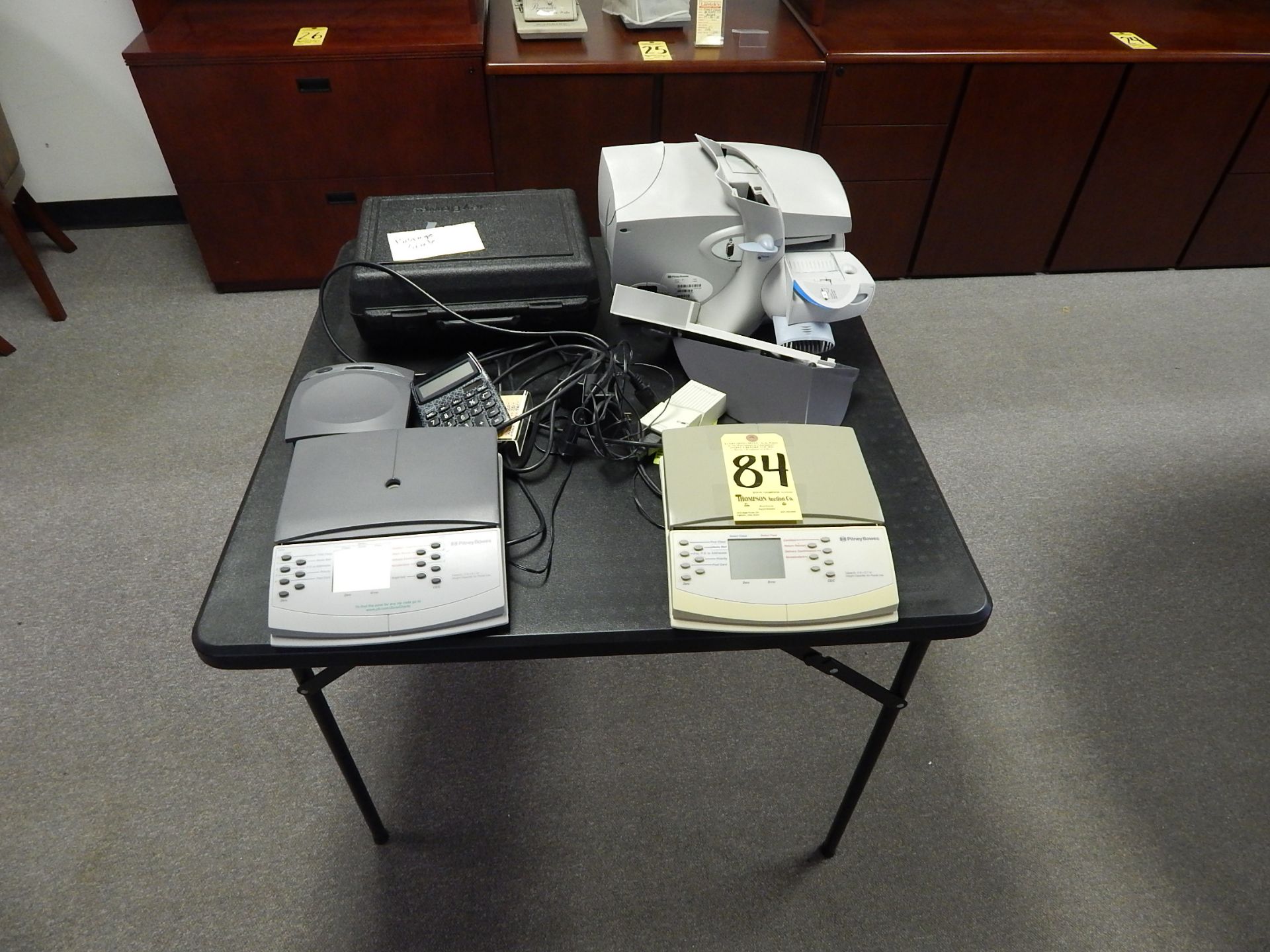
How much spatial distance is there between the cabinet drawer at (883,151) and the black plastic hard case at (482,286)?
4.56ft

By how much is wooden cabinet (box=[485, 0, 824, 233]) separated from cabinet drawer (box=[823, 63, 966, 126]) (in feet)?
0.24

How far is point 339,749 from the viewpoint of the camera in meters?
1.14

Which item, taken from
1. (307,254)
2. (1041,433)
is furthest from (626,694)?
(307,254)

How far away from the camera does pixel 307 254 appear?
2.44 meters

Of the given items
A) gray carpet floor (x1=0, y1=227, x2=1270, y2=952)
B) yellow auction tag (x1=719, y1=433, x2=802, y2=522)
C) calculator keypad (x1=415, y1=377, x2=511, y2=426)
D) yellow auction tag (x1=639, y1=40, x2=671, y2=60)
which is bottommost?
gray carpet floor (x1=0, y1=227, x2=1270, y2=952)

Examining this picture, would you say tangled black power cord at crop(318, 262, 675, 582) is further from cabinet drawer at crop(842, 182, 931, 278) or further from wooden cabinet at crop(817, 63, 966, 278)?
cabinet drawer at crop(842, 182, 931, 278)

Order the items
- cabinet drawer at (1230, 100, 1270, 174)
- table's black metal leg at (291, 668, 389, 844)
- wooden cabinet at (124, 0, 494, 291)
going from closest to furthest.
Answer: table's black metal leg at (291, 668, 389, 844) → wooden cabinet at (124, 0, 494, 291) → cabinet drawer at (1230, 100, 1270, 174)

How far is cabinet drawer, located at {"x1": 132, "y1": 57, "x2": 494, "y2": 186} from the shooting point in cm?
205

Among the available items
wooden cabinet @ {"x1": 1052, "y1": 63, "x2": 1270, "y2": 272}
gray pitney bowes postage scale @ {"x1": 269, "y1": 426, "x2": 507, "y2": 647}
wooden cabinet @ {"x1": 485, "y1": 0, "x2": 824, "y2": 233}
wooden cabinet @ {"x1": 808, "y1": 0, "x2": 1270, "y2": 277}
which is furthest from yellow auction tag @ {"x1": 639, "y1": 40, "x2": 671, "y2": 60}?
gray pitney bowes postage scale @ {"x1": 269, "y1": 426, "x2": 507, "y2": 647}

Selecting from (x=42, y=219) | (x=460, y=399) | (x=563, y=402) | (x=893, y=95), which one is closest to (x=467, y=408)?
(x=460, y=399)

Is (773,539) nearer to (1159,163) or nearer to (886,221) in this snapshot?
(886,221)

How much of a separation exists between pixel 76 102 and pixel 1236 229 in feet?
12.5

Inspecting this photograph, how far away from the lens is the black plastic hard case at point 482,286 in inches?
43.8

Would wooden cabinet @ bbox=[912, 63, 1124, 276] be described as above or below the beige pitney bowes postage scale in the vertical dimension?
below
